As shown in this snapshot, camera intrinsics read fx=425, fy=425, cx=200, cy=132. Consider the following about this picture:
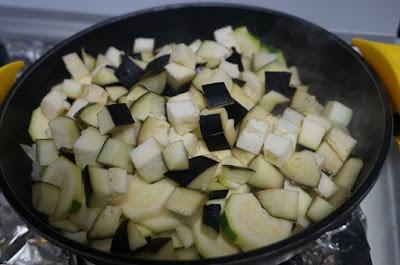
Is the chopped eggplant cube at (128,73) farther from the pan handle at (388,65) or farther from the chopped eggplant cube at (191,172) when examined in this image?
the pan handle at (388,65)

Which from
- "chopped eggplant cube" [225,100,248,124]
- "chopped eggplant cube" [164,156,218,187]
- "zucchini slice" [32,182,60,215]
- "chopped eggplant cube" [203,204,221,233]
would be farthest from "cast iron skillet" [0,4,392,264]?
"chopped eggplant cube" [225,100,248,124]

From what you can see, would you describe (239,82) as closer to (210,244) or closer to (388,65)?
(388,65)

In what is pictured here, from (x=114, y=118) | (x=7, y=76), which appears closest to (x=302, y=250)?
(x=114, y=118)

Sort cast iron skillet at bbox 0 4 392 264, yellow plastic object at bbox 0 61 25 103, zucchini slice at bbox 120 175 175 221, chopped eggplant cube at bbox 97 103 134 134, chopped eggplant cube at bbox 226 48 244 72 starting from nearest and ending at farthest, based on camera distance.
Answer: cast iron skillet at bbox 0 4 392 264, zucchini slice at bbox 120 175 175 221, chopped eggplant cube at bbox 97 103 134 134, yellow plastic object at bbox 0 61 25 103, chopped eggplant cube at bbox 226 48 244 72

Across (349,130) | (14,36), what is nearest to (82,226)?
(349,130)

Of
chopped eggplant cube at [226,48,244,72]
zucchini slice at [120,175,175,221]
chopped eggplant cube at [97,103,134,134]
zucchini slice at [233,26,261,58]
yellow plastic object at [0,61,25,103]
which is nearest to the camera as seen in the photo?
zucchini slice at [120,175,175,221]

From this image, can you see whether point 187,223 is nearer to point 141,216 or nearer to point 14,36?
point 141,216

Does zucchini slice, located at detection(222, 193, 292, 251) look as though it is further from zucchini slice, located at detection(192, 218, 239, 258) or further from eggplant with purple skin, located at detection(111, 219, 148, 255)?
eggplant with purple skin, located at detection(111, 219, 148, 255)
